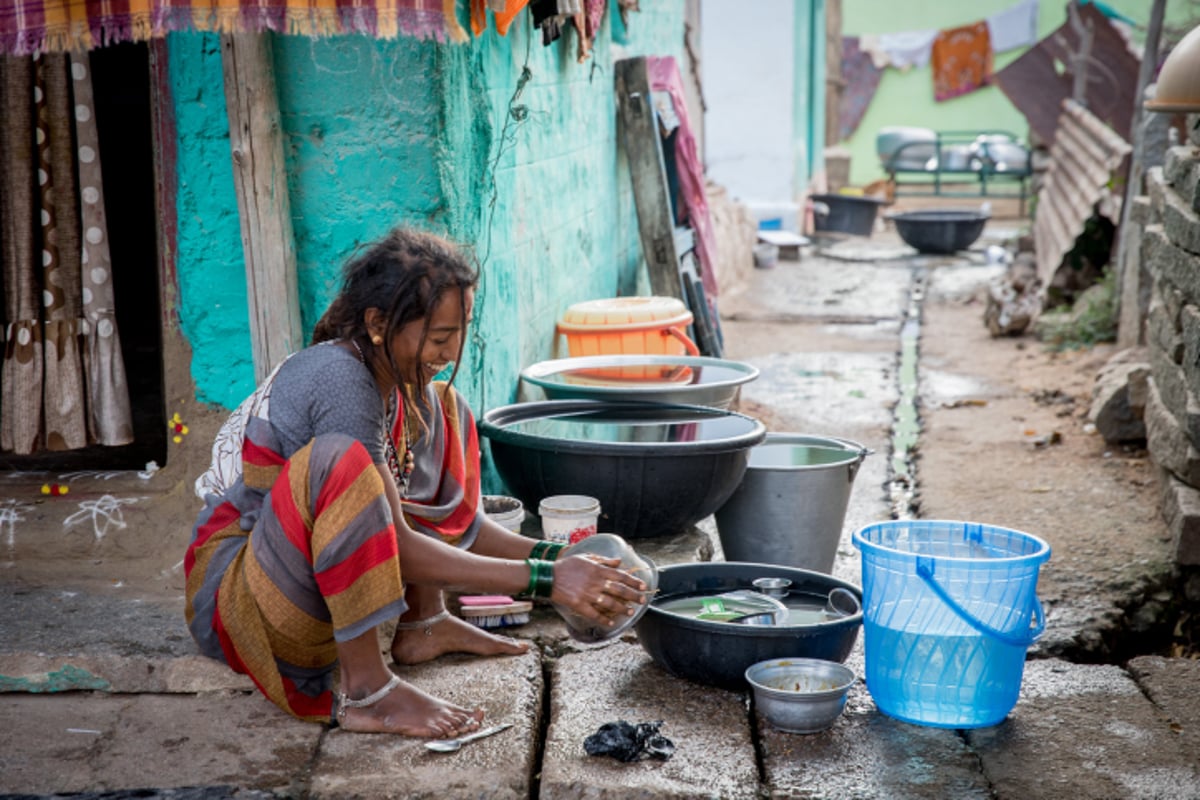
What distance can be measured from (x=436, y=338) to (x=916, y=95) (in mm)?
21435

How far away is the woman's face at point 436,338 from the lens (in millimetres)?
2918

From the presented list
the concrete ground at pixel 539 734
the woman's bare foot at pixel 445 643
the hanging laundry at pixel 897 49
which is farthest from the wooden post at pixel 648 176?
the hanging laundry at pixel 897 49

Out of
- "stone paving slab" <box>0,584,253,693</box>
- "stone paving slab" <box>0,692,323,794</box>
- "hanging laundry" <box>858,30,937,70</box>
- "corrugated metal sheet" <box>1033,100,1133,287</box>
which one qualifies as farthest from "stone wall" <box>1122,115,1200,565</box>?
"hanging laundry" <box>858,30,937,70</box>

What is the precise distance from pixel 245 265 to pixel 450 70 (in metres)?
0.84

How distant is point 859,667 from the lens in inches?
138

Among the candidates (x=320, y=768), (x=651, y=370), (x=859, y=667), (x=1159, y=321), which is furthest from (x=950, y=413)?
(x=320, y=768)

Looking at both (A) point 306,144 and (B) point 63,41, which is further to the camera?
(A) point 306,144

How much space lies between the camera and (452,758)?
2834 mm

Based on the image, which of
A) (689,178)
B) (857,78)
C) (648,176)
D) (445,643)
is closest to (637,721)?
(445,643)

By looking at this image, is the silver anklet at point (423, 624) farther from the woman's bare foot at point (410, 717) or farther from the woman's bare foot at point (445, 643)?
the woman's bare foot at point (410, 717)

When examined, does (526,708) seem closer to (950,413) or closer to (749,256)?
(950,413)

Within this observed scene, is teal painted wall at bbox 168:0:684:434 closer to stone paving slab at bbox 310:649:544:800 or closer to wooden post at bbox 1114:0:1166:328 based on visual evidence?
stone paving slab at bbox 310:649:544:800

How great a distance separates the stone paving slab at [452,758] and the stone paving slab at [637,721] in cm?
6

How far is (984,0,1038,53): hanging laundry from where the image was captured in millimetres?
21297
